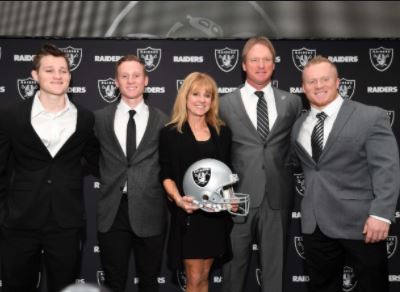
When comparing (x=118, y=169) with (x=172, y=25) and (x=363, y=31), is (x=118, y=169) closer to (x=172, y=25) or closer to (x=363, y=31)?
(x=172, y=25)

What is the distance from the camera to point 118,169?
324 cm

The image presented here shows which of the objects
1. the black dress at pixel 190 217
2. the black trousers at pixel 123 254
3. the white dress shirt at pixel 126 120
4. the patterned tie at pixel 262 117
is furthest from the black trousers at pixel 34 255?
the patterned tie at pixel 262 117

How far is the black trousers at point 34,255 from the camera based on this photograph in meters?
2.87

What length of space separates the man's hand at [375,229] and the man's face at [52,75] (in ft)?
7.57

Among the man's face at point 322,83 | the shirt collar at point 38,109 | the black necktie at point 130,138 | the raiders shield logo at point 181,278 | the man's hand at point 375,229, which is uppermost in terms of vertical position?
the man's face at point 322,83

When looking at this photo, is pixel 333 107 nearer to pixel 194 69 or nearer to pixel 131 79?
pixel 131 79

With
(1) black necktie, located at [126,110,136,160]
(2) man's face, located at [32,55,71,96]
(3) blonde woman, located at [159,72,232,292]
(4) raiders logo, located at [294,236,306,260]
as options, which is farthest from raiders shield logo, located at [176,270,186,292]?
(2) man's face, located at [32,55,71,96]

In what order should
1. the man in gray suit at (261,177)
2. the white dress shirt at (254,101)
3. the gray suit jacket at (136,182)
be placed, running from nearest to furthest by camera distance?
1. the gray suit jacket at (136,182)
2. the man in gray suit at (261,177)
3. the white dress shirt at (254,101)

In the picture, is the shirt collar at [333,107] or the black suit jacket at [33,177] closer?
the black suit jacket at [33,177]

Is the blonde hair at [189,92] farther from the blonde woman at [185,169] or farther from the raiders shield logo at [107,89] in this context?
the raiders shield logo at [107,89]

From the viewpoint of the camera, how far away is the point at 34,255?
2906 mm

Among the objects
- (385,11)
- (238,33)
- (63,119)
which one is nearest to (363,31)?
(385,11)

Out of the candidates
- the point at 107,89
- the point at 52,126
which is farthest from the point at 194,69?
the point at 52,126

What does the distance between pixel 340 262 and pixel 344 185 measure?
594mm
